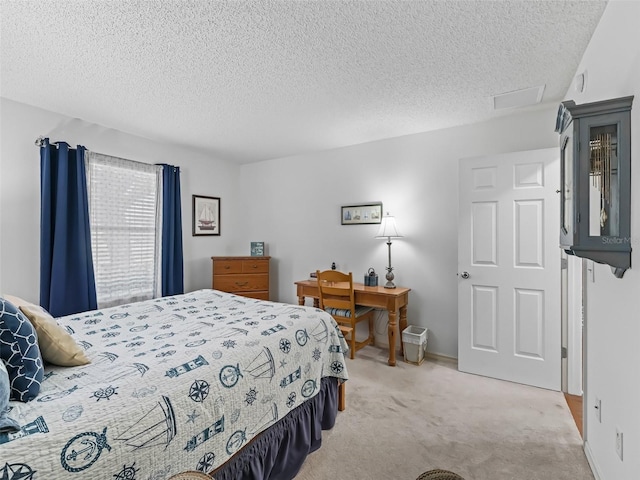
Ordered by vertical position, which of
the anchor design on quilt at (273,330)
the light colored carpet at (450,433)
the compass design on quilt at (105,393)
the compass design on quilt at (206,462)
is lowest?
the light colored carpet at (450,433)

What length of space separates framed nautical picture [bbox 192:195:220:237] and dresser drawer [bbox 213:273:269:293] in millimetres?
702

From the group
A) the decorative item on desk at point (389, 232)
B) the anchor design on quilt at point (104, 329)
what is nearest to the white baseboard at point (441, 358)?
the decorative item on desk at point (389, 232)

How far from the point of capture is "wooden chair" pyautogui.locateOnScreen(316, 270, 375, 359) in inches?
132

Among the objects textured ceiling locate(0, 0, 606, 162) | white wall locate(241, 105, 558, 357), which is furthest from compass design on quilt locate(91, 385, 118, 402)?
white wall locate(241, 105, 558, 357)

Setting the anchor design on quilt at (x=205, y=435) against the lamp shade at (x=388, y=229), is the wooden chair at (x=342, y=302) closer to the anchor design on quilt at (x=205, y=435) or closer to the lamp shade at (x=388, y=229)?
the lamp shade at (x=388, y=229)

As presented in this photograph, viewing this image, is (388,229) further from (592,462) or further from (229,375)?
(229,375)

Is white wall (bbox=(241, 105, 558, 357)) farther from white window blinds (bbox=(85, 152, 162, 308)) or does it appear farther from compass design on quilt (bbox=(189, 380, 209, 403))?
compass design on quilt (bbox=(189, 380, 209, 403))

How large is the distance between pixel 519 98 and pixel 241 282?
3480 mm

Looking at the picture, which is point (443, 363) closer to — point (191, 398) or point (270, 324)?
point (270, 324)

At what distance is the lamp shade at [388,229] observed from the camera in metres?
3.52

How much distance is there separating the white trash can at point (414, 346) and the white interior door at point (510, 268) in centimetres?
36

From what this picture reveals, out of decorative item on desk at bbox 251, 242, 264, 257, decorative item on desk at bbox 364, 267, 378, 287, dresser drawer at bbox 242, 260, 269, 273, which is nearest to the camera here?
decorative item on desk at bbox 364, 267, 378, 287

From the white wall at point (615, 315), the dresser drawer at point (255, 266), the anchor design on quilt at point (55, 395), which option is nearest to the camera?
the anchor design on quilt at point (55, 395)

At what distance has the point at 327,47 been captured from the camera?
6.31ft
